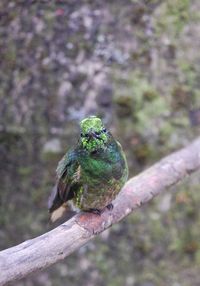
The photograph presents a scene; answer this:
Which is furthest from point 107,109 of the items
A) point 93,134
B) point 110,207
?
point 93,134

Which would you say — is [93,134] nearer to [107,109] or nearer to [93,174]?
[93,174]

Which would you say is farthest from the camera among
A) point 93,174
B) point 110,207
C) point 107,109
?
point 107,109

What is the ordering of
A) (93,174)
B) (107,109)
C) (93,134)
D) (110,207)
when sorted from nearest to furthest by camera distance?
(93,134)
(93,174)
(110,207)
(107,109)

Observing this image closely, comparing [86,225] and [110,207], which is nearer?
[86,225]

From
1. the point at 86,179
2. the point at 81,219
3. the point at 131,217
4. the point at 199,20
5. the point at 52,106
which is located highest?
the point at 199,20

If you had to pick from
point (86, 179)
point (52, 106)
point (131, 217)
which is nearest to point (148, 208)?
point (131, 217)

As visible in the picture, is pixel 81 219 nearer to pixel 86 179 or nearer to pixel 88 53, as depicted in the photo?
pixel 86 179
